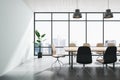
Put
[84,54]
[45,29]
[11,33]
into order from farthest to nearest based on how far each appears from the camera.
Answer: [45,29] → [11,33] → [84,54]

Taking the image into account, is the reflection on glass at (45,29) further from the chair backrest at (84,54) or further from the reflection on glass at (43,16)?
the chair backrest at (84,54)

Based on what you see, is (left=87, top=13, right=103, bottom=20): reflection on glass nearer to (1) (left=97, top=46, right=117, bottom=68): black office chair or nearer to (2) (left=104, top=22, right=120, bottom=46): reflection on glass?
(2) (left=104, top=22, right=120, bottom=46): reflection on glass

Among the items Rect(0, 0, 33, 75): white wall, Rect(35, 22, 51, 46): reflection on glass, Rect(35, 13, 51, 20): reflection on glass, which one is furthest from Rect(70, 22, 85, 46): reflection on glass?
Rect(0, 0, 33, 75): white wall

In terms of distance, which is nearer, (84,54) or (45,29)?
(84,54)

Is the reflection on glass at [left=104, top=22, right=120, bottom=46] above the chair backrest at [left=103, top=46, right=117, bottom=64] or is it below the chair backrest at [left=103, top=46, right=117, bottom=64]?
above

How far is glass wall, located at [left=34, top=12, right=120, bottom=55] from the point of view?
9836 millimetres

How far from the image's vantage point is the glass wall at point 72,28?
9.84 metres

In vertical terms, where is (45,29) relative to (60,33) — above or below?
above

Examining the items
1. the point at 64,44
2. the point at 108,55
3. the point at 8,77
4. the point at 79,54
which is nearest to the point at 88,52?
the point at 79,54

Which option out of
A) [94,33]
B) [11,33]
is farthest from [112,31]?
[11,33]

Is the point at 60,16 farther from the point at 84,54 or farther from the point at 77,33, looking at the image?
the point at 84,54

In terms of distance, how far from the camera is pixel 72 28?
999 cm

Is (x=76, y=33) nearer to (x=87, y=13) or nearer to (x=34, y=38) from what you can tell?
(x=87, y=13)

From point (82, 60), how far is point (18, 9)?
330 cm
